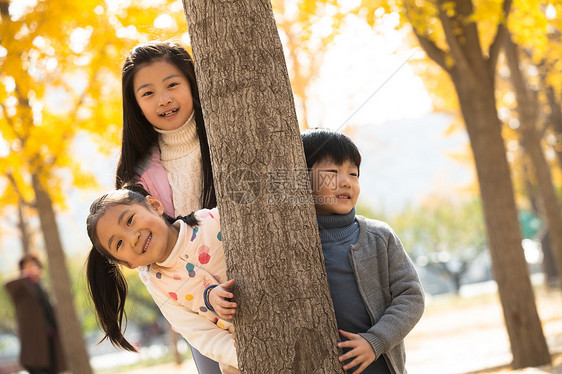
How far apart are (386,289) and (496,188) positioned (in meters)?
4.02

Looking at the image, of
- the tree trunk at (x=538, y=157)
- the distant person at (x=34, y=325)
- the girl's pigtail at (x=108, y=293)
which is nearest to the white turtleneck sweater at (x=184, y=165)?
the girl's pigtail at (x=108, y=293)

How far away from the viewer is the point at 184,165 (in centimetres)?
258

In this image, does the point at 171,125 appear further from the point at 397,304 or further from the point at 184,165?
the point at 397,304

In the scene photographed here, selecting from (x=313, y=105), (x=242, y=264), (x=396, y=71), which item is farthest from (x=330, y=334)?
(x=313, y=105)

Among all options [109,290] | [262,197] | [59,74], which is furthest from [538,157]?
[262,197]

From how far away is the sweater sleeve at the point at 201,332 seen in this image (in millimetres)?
2234

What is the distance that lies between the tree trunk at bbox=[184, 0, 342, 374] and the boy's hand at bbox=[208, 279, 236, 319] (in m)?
0.03

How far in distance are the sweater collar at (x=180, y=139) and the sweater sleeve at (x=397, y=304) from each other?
81 centimetres

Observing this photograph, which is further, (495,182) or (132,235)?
(495,182)

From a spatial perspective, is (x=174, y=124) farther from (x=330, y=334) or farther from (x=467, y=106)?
(x=467, y=106)

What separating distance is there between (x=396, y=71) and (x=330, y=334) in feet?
2.78

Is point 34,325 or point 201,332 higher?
point 201,332

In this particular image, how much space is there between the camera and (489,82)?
5.96 m

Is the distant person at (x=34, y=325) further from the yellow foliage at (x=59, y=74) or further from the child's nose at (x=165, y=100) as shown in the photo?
the child's nose at (x=165, y=100)
